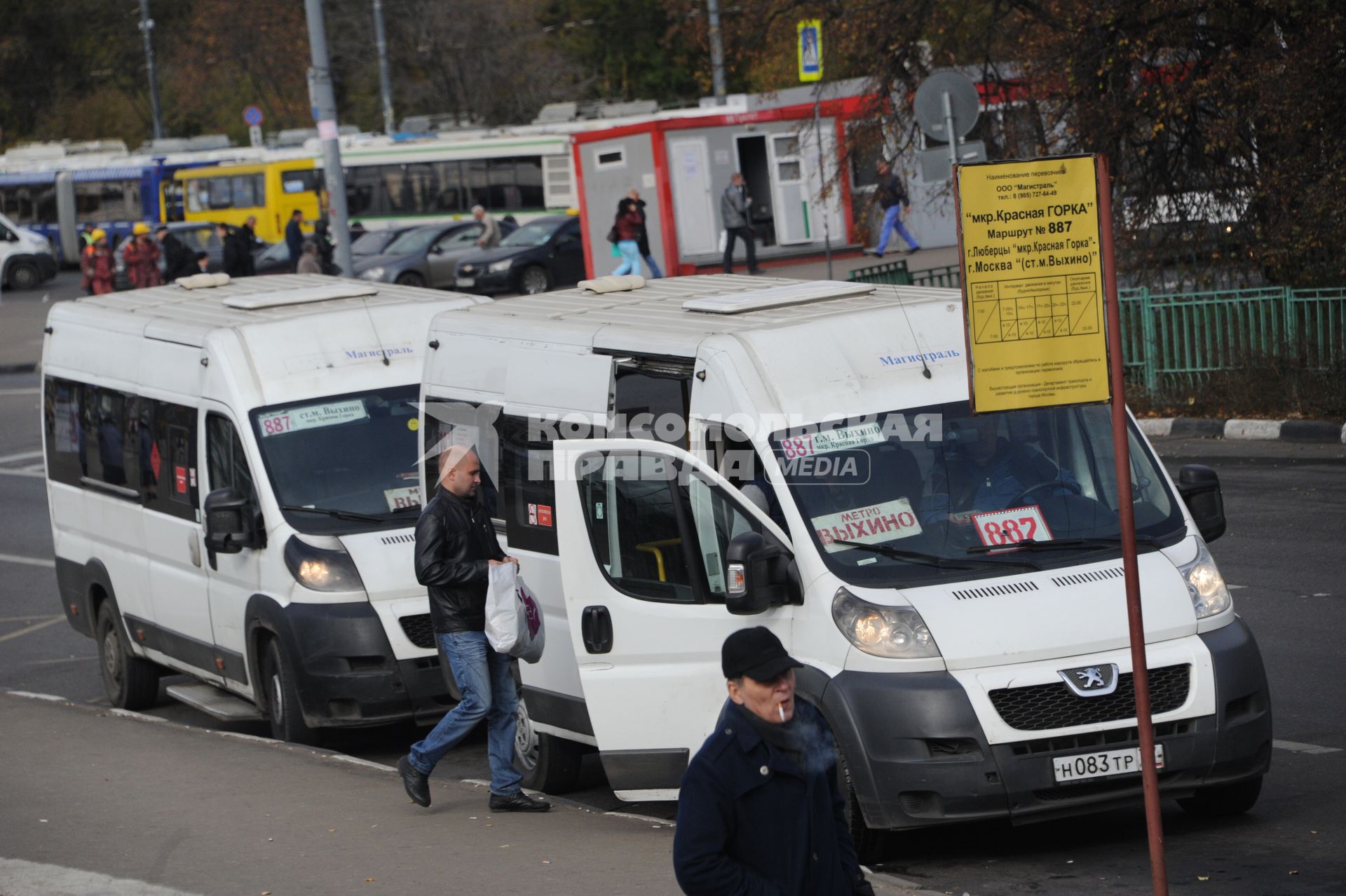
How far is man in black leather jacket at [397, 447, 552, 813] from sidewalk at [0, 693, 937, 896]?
0.53 ft

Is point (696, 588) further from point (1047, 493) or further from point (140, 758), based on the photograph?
point (140, 758)

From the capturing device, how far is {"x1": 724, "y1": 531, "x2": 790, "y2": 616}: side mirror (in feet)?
21.4

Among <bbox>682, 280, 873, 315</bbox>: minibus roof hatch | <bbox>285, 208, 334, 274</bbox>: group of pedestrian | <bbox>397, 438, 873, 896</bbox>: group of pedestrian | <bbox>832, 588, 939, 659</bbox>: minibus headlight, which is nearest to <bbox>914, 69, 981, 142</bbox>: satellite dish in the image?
<bbox>682, 280, 873, 315</bbox>: minibus roof hatch

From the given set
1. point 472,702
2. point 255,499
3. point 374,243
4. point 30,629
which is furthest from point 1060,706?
point 374,243

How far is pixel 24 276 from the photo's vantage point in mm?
46500

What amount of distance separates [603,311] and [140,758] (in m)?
3.32

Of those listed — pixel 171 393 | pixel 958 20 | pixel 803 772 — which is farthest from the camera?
pixel 958 20

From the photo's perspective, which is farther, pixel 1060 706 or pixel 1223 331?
pixel 1223 331

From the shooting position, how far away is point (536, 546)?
8.15 meters

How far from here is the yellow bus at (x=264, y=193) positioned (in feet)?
164

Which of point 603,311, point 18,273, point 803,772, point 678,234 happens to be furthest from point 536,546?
point 18,273

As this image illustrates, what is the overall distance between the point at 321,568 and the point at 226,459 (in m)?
1.12

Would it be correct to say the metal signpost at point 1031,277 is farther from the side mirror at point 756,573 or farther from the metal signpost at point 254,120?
the metal signpost at point 254,120

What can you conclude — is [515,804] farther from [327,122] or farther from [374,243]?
[374,243]
